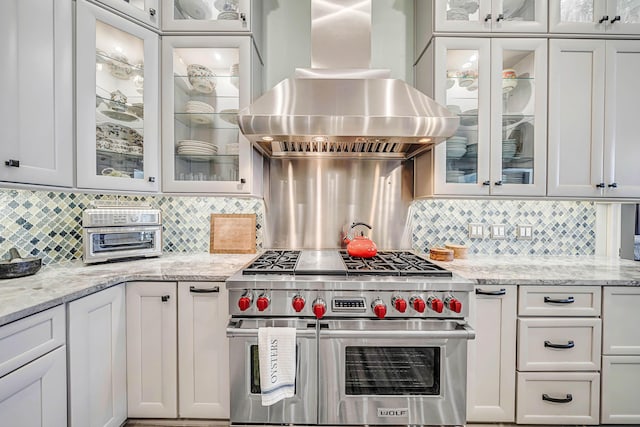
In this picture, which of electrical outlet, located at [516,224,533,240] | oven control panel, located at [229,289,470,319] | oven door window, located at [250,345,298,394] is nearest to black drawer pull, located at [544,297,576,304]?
oven control panel, located at [229,289,470,319]

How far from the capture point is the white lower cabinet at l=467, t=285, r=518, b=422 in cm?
157

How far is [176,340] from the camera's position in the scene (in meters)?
1.58

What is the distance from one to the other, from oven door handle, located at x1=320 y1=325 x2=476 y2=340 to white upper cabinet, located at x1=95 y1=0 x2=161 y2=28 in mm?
2062

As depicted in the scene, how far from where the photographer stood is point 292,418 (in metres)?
1.46

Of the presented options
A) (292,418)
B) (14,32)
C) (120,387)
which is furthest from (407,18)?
(120,387)

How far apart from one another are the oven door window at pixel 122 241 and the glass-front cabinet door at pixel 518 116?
2.23 metres

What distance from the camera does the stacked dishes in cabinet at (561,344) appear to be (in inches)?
61.0

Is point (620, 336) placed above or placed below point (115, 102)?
below

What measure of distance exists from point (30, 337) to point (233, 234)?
49.2 inches

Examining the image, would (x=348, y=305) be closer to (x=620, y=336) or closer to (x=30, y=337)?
(x=30, y=337)

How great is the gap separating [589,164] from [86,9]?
3045 mm

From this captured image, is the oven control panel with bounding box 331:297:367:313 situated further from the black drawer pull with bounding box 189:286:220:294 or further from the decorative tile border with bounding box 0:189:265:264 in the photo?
the decorative tile border with bounding box 0:189:265:264

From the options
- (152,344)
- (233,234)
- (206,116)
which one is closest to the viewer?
(152,344)

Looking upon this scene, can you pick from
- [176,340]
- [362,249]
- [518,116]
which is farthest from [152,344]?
[518,116]
